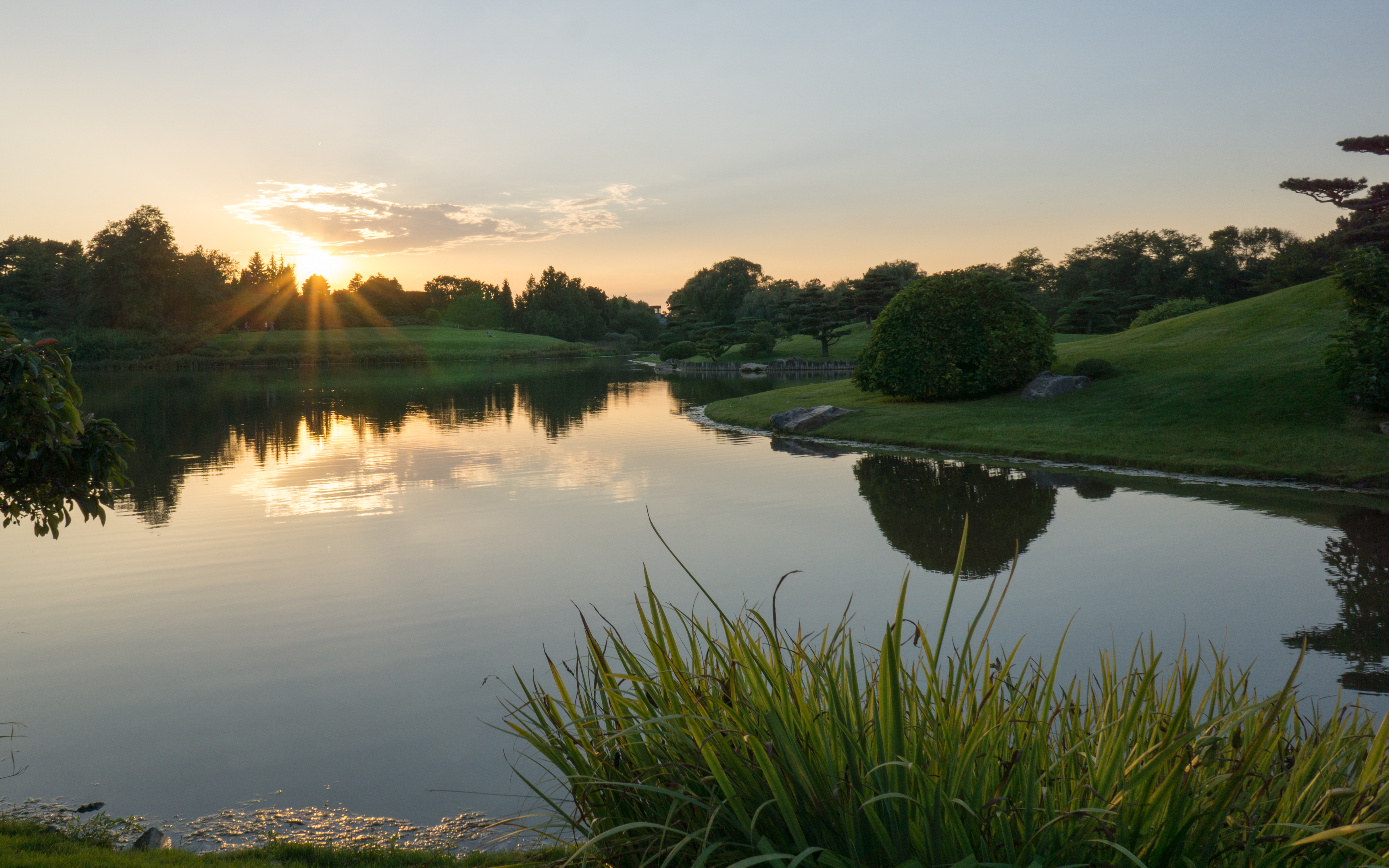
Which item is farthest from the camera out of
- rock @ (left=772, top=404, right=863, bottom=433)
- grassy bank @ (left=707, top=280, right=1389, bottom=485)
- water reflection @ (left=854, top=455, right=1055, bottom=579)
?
rock @ (left=772, top=404, right=863, bottom=433)

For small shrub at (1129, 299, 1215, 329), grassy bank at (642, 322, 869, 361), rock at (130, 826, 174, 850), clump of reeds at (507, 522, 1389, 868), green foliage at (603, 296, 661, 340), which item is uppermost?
green foliage at (603, 296, 661, 340)

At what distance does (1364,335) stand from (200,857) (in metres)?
19.5

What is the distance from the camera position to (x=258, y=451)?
807 inches

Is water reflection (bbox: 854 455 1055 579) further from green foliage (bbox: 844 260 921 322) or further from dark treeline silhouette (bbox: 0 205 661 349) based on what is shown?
dark treeline silhouette (bbox: 0 205 661 349)

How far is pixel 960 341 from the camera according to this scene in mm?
23422

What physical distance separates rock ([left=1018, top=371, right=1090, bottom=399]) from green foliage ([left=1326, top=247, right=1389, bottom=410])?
626 cm

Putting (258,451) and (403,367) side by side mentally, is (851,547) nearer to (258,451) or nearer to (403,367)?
(258,451)

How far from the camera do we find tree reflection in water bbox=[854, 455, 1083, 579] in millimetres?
10164

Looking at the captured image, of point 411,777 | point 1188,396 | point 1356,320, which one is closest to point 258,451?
point 411,777

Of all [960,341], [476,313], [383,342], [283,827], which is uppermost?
[476,313]

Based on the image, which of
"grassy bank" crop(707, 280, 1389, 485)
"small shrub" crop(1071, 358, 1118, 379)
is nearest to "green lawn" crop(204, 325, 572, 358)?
"grassy bank" crop(707, 280, 1389, 485)

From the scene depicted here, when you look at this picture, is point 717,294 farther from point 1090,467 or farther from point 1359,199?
point 1090,467

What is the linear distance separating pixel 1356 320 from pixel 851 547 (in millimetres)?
13070

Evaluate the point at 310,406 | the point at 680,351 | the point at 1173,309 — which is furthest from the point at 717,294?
the point at 310,406
